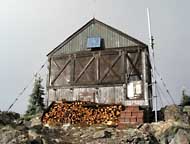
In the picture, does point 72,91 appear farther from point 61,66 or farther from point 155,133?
point 155,133

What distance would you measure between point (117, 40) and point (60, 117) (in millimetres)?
7513

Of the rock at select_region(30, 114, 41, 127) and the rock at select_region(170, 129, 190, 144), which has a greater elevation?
the rock at select_region(30, 114, 41, 127)

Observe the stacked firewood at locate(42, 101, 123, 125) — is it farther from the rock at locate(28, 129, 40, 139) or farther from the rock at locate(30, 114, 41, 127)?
the rock at locate(28, 129, 40, 139)

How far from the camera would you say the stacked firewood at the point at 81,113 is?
→ 861 inches

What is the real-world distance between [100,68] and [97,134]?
8359 mm

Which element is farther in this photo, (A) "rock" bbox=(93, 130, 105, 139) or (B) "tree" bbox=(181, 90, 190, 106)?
(B) "tree" bbox=(181, 90, 190, 106)

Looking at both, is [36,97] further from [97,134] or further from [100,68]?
[97,134]

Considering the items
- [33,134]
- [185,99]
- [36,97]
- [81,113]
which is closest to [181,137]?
[81,113]

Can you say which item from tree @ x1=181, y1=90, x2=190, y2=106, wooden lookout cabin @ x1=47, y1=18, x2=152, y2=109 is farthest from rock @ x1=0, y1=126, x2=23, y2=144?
tree @ x1=181, y1=90, x2=190, y2=106

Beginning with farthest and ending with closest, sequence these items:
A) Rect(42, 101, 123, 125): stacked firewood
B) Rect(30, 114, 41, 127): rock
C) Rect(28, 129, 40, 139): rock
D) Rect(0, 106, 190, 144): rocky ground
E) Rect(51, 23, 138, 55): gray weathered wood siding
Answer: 1. Rect(51, 23, 138, 55): gray weathered wood siding
2. Rect(30, 114, 41, 127): rock
3. Rect(42, 101, 123, 125): stacked firewood
4. Rect(28, 129, 40, 139): rock
5. Rect(0, 106, 190, 144): rocky ground

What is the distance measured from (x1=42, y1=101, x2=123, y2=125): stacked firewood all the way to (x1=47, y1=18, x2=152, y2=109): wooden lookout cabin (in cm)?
224

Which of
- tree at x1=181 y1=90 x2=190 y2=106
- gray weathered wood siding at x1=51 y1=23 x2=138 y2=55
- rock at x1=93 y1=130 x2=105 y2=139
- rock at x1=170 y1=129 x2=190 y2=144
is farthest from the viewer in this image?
tree at x1=181 y1=90 x2=190 y2=106

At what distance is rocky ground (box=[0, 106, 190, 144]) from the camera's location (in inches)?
664

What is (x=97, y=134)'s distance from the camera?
1805 cm
